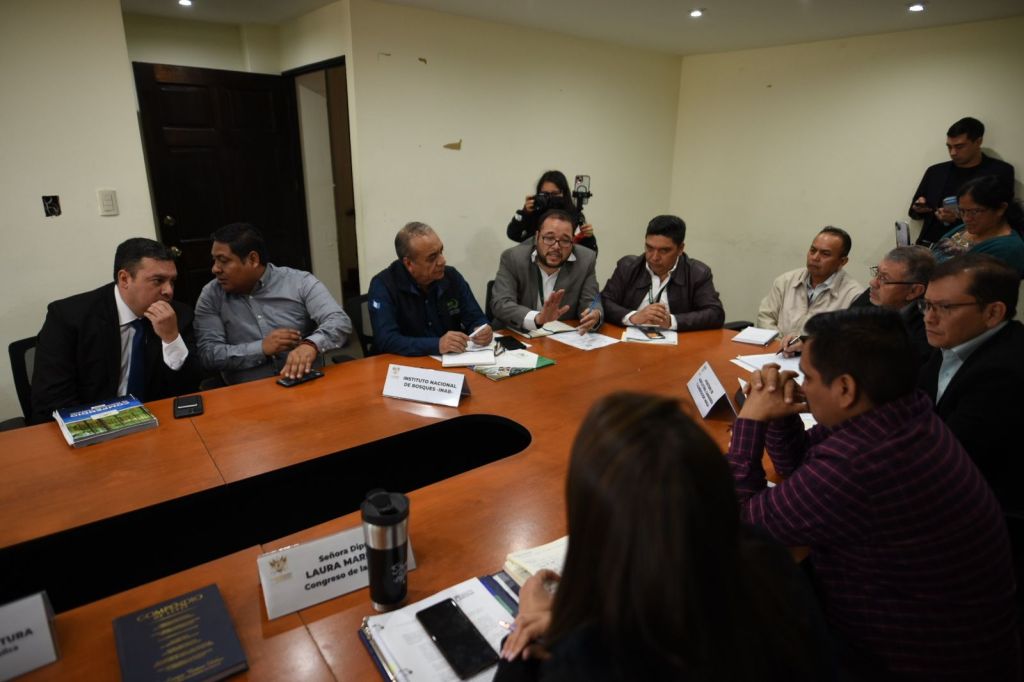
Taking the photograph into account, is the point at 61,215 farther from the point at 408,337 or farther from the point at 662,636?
the point at 662,636

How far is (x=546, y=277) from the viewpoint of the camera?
10.5 feet

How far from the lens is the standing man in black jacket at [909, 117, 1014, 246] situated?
Answer: 3.77 m

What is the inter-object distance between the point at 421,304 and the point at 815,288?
2048 millimetres

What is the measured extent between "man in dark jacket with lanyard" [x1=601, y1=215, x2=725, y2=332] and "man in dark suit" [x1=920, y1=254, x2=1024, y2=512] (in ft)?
3.84

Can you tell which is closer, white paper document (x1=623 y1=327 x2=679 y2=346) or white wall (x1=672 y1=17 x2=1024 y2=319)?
white paper document (x1=623 y1=327 x2=679 y2=346)

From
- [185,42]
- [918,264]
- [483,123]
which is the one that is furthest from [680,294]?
[185,42]

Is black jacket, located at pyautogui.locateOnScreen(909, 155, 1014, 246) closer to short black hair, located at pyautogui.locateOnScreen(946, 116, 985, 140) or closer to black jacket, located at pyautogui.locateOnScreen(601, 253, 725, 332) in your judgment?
short black hair, located at pyautogui.locateOnScreen(946, 116, 985, 140)

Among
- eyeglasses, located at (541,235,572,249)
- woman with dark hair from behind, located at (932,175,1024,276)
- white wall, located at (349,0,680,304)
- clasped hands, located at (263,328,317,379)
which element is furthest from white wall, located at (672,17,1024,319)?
clasped hands, located at (263,328,317,379)

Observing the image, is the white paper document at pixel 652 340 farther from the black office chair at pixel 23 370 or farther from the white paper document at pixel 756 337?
the black office chair at pixel 23 370

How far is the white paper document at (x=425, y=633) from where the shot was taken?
95 cm

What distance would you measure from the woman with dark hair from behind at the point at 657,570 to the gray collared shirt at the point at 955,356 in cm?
149

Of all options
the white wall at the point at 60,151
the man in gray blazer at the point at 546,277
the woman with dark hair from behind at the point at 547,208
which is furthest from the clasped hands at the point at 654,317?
the white wall at the point at 60,151

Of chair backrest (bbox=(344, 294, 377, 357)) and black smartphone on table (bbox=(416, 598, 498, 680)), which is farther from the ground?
chair backrest (bbox=(344, 294, 377, 357))

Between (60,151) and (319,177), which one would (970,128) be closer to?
(319,177)
